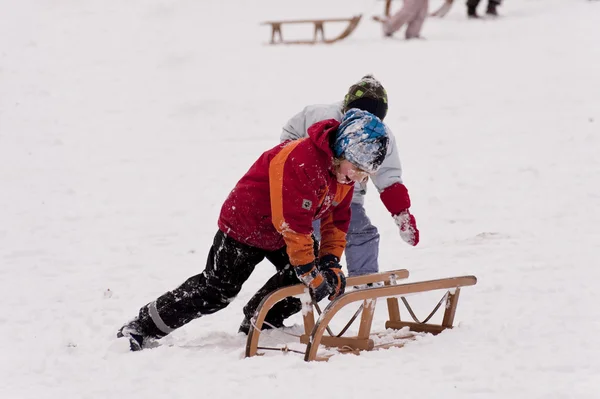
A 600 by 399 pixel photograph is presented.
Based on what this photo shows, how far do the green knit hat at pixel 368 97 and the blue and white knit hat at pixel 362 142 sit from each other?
90cm

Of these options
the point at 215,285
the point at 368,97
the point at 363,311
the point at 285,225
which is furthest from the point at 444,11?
the point at 285,225

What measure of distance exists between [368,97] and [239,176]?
439 centimetres

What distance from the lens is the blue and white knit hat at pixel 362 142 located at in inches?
153

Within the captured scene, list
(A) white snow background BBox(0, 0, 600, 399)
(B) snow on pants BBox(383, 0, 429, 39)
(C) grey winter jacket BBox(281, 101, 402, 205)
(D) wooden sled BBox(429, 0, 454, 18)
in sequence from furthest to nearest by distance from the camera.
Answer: (D) wooden sled BBox(429, 0, 454, 18), (B) snow on pants BBox(383, 0, 429, 39), (C) grey winter jacket BBox(281, 101, 402, 205), (A) white snow background BBox(0, 0, 600, 399)

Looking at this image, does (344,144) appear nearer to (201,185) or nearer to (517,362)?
(517,362)

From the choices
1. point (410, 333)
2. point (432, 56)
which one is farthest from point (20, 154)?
point (432, 56)

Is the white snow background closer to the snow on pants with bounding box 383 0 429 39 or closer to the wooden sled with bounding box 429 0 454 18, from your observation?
the snow on pants with bounding box 383 0 429 39

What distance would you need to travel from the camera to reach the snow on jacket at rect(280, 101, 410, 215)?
496 cm

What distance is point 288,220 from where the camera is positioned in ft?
13.0

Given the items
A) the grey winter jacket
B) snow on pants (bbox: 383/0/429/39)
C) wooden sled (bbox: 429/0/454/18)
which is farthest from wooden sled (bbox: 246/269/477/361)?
wooden sled (bbox: 429/0/454/18)

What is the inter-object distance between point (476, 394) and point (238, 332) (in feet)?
5.85

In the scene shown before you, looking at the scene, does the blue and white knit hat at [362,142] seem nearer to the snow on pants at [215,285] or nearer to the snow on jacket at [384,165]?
the snow on pants at [215,285]

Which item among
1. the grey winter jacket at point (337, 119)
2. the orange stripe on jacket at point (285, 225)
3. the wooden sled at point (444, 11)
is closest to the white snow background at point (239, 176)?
the orange stripe on jacket at point (285, 225)

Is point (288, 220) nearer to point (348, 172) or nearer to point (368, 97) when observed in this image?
point (348, 172)
